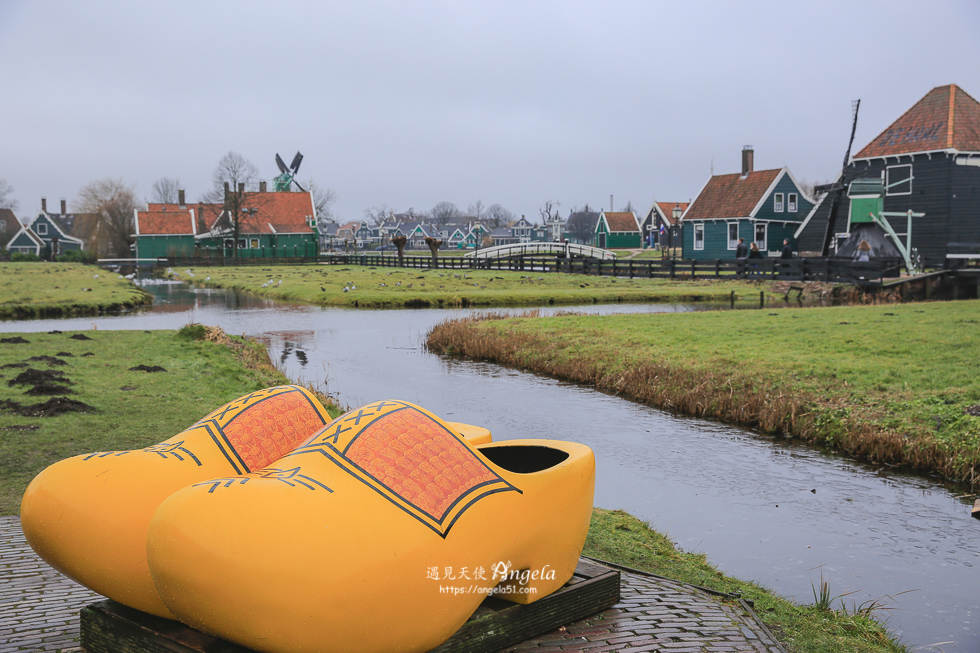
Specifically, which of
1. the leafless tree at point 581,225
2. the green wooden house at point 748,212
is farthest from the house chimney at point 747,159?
the leafless tree at point 581,225

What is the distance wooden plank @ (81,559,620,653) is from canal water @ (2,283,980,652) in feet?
8.36

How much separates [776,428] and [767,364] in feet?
9.18

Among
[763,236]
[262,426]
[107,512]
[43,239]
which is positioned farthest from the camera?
[43,239]

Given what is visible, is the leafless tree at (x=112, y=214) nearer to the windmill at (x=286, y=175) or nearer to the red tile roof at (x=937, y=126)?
the windmill at (x=286, y=175)

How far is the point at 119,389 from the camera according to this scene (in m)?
11.4

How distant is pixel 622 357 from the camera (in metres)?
15.6

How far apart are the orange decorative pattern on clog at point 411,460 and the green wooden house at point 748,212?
48902 millimetres

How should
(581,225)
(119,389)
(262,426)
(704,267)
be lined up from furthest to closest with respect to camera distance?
(581,225) → (704,267) → (119,389) → (262,426)

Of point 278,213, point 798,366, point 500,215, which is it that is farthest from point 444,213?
Answer: point 798,366

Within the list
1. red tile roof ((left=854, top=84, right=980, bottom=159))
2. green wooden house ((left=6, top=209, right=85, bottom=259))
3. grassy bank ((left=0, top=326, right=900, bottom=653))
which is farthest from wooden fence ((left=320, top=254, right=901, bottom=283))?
green wooden house ((left=6, top=209, right=85, bottom=259))

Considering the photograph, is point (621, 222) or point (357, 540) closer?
point (357, 540)

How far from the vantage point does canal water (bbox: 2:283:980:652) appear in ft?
19.5

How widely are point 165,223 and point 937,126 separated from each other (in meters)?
63.6

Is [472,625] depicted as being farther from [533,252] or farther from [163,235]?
[163,235]
